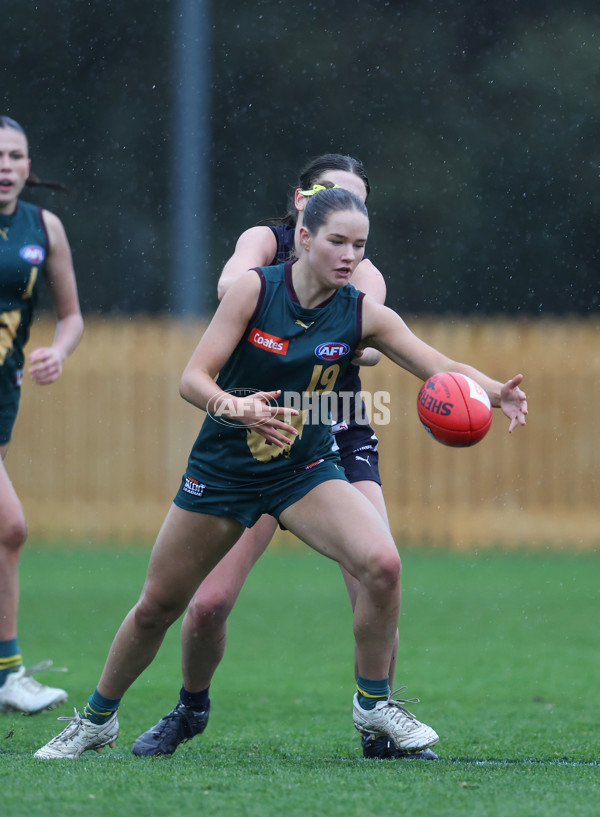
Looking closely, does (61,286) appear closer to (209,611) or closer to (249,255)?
(249,255)

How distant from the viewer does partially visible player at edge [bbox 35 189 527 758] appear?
179 inches

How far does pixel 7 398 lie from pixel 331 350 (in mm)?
2171

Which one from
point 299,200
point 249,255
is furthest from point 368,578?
point 299,200

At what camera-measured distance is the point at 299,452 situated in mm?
4684

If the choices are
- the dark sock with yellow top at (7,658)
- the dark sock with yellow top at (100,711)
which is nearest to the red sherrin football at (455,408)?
the dark sock with yellow top at (100,711)

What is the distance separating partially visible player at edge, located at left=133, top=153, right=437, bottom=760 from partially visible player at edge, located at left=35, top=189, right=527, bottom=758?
24 centimetres

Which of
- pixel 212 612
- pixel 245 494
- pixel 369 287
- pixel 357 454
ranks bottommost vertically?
pixel 212 612

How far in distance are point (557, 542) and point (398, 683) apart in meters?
8.30

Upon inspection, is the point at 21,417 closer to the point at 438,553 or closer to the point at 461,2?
the point at 438,553

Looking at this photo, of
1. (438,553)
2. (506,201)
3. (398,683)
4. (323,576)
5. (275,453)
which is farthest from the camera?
(506,201)

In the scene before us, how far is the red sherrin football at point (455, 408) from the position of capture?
4.55 m

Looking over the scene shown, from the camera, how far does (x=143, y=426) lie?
51.9 feet

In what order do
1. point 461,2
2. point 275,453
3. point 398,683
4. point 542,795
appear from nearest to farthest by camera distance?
point 542,795
point 275,453
point 398,683
point 461,2

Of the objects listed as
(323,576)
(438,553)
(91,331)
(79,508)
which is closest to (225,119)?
(91,331)
